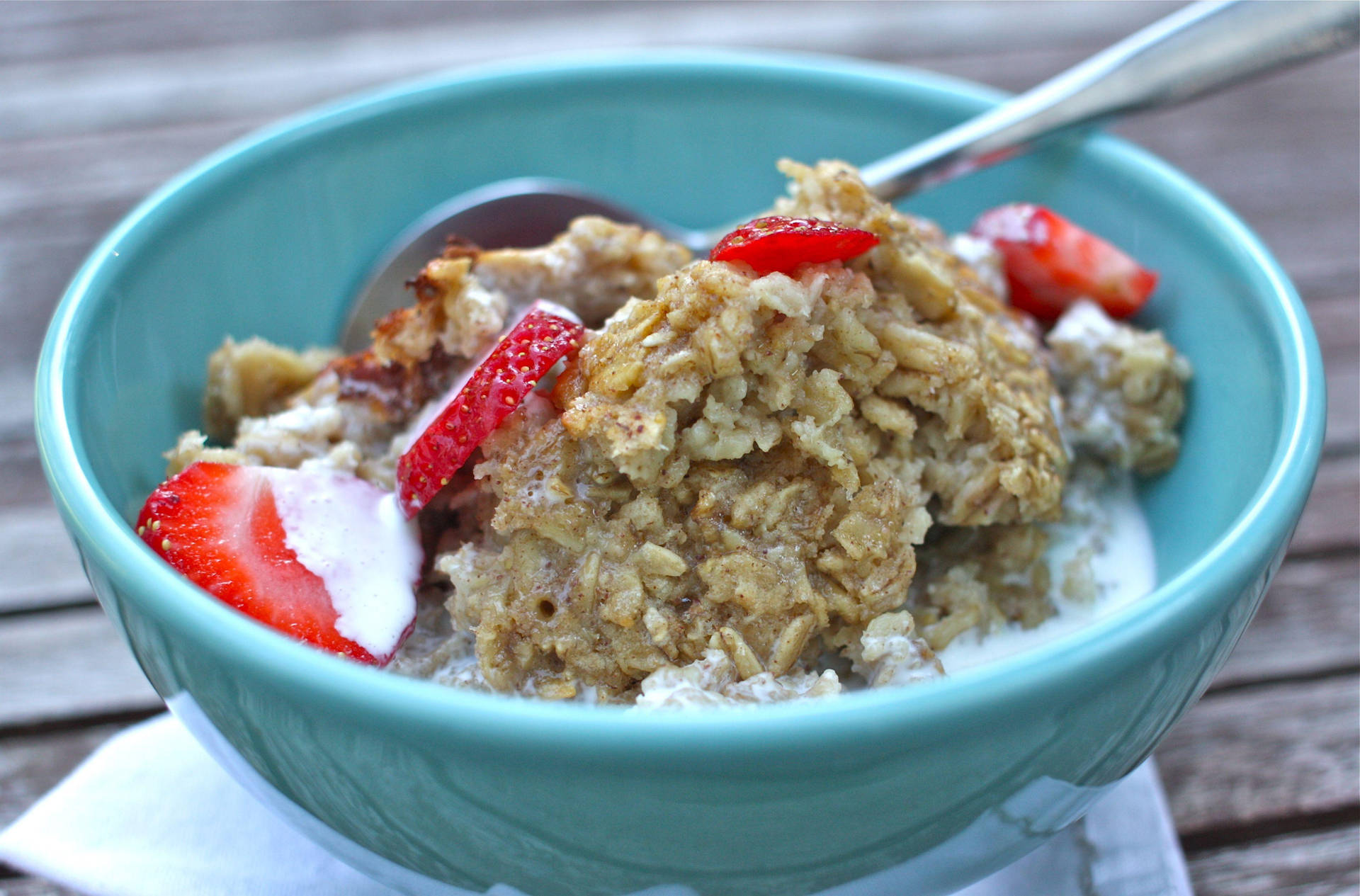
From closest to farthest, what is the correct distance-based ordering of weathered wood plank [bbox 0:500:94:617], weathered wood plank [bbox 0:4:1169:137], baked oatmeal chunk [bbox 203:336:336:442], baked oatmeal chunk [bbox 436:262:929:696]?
baked oatmeal chunk [bbox 436:262:929:696]
baked oatmeal chunk [bbox 203:336:336:442]
weathered wood plank [bbox 0:500:94:617]
weathered wood plank [bbox 0:4:1169:137]

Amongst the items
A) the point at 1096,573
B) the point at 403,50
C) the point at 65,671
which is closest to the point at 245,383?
the point at 65,671

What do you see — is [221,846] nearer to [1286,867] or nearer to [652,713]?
[652,713]

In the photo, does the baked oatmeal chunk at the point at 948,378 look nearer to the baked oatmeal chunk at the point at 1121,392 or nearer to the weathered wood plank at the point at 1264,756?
the baked oatmeal chunk at the point at 1121,392

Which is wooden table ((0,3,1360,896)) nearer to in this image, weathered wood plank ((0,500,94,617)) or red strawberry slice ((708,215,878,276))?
weathered wood plank ((0,500,94,617))

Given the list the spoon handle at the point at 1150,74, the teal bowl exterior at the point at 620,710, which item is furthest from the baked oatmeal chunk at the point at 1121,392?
the spoon handle at the point at 1150,74

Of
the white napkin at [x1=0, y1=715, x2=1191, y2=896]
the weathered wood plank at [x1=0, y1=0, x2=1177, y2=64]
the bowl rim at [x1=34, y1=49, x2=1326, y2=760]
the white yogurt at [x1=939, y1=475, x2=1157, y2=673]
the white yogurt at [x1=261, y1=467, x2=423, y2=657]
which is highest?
the weathered wood plank at [x1=0, y1=0, x2=1177, y2=64]

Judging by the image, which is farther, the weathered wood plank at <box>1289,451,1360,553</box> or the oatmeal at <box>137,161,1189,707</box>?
the weathered wood plank at <box>1289,451,1360,553</box>

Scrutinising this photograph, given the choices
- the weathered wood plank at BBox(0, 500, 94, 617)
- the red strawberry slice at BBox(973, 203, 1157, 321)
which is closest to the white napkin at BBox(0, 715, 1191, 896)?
the weathered wood plank at BBox(0, 500, 94, 617)
